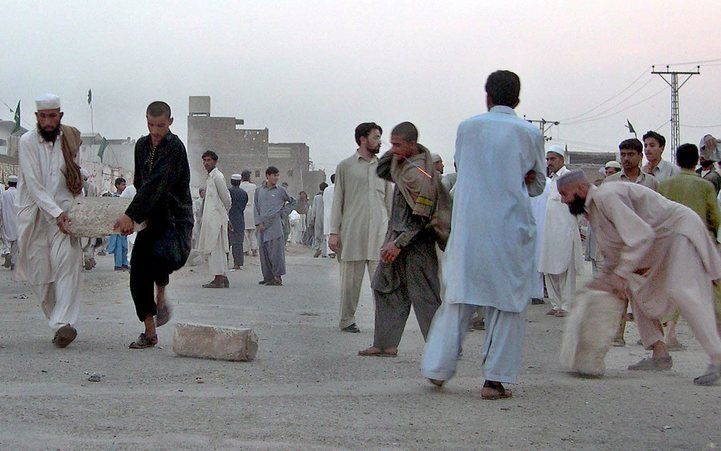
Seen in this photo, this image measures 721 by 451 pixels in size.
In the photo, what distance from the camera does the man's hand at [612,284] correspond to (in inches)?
253

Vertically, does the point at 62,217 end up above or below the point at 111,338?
above

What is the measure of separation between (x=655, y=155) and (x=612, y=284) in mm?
3091

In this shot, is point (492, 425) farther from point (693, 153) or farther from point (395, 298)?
point (693, 153)

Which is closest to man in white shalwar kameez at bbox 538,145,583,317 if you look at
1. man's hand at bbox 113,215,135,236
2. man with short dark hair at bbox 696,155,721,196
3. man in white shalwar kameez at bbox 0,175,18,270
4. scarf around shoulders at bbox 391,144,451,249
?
man with short dark hair at bbox 696,155,721,196

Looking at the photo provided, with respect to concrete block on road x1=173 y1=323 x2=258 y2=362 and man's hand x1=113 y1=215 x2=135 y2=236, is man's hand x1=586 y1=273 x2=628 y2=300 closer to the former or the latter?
concrete block on road x1=173 y1=323 x2=258 y2=362

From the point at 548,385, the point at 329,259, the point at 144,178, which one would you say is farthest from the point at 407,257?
the point at 329,259

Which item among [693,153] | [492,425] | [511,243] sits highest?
[693,153]

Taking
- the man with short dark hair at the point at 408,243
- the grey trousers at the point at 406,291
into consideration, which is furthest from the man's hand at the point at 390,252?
the grey trousers at the point at 406,291

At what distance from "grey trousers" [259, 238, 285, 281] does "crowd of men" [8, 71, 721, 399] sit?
6.29 metres

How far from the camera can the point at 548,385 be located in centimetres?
645

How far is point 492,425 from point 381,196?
14.6 feet

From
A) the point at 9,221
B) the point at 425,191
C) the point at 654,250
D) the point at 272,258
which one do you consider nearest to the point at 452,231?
the point at 425,191

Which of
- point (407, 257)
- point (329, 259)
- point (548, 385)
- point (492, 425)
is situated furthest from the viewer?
point (329, 259)

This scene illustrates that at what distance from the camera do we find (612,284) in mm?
6453
